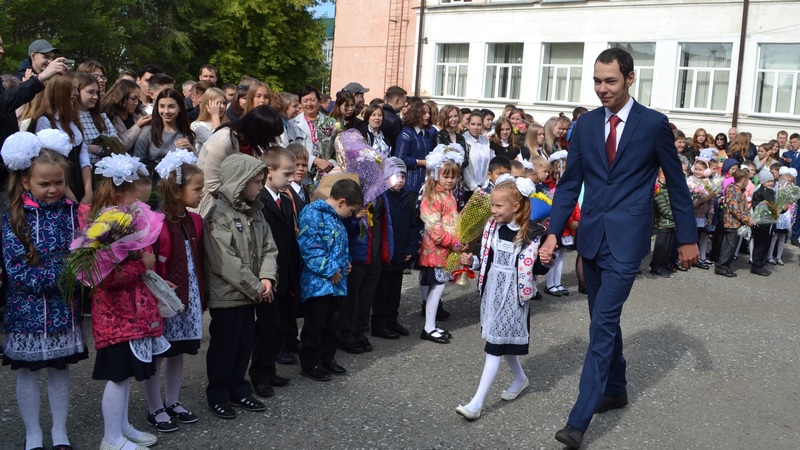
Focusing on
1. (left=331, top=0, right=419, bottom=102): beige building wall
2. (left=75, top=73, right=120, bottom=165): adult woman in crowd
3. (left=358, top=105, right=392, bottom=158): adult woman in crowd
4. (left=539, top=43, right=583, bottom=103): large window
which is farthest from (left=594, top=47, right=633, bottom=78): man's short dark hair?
(left=331, top=0, right=419, bottom=102): beige building wall

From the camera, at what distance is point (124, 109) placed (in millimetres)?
7980

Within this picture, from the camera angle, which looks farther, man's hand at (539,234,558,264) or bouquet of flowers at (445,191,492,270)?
bouquet of flowers at (445,191,492,270)

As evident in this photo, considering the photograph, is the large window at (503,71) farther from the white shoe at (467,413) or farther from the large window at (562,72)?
the white shoe at (467,413)

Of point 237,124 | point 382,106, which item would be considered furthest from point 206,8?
point 237,124

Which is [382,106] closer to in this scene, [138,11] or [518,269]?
[518,269]

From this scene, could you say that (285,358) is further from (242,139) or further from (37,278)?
(37,278)

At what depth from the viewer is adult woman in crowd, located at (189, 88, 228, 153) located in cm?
814

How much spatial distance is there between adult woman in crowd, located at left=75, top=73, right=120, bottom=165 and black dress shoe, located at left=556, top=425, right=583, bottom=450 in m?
4.43

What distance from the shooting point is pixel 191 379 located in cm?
586

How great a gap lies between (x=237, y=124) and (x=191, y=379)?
6.65ft

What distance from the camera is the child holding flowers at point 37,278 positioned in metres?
4.32

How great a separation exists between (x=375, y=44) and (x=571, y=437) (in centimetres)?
3095

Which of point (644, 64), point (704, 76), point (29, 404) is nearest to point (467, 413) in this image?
point (29, 404)

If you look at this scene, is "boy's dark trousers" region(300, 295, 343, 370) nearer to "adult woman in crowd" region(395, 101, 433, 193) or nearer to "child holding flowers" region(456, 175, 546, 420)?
"child holding flowers" region(456, 175, 546, 420)
